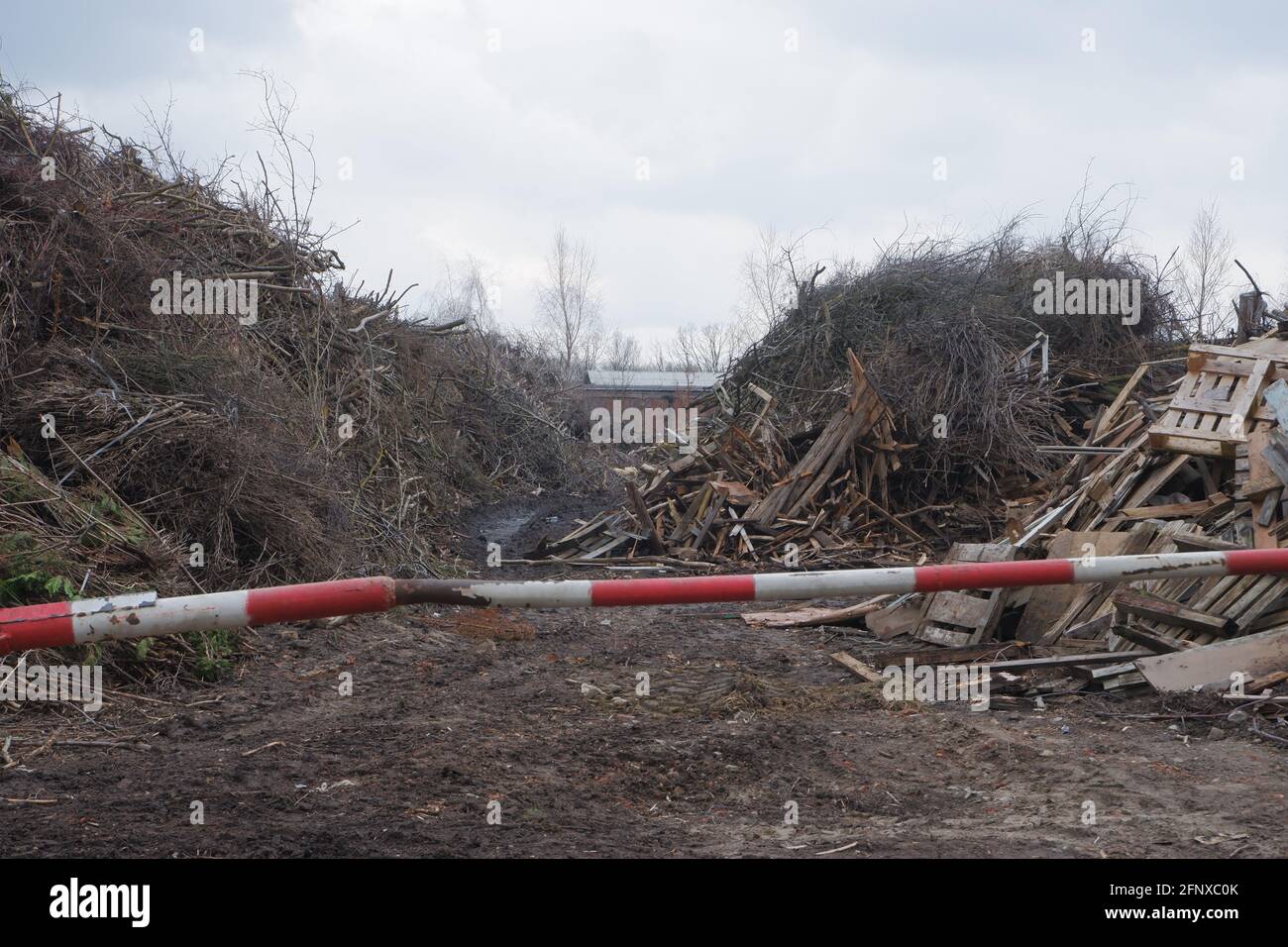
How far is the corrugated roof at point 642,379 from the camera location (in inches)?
1687

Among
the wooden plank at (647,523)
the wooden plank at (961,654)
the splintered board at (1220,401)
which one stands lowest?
the wooden plank at (961,654)

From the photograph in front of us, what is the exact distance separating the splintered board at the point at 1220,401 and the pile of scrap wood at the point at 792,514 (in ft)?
14.1

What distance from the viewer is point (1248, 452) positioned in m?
8.41

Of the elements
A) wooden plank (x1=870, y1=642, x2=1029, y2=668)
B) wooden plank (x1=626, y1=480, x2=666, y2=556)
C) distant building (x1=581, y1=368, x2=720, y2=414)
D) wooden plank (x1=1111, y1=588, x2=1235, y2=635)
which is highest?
distant building (x1=581, y1=368, x2=720, y2=414)

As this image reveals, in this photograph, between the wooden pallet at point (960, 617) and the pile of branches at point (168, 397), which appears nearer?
the pile of branches at point (168, 397)

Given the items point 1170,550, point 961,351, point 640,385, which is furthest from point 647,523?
point 640,385

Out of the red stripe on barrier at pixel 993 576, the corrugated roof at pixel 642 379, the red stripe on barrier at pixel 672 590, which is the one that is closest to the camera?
the red stripe on barrier at pixel 672 590

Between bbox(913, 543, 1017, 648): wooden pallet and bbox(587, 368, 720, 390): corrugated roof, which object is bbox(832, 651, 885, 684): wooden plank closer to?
bbox(913, 543, 1017, 648): wooden pallet

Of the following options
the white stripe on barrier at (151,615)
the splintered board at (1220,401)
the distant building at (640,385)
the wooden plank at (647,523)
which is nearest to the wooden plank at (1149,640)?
the splintered board at (1220,401)

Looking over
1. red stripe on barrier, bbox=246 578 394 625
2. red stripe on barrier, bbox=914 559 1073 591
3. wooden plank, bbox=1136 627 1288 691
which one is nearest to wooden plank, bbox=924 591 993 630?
wooden plank, bbox=1136 627 1288 691

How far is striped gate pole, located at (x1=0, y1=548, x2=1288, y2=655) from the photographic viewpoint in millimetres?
2957

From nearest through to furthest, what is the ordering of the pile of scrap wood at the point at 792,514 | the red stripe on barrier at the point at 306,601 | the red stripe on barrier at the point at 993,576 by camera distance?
the red stripe on barrier at the point at 306,601 → the red stripe on barrier at the point at 993,576 → the pile of scrap wood at the point at 792,514

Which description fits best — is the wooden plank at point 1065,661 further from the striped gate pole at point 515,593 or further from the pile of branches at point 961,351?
the pile of branches at point 961,351
